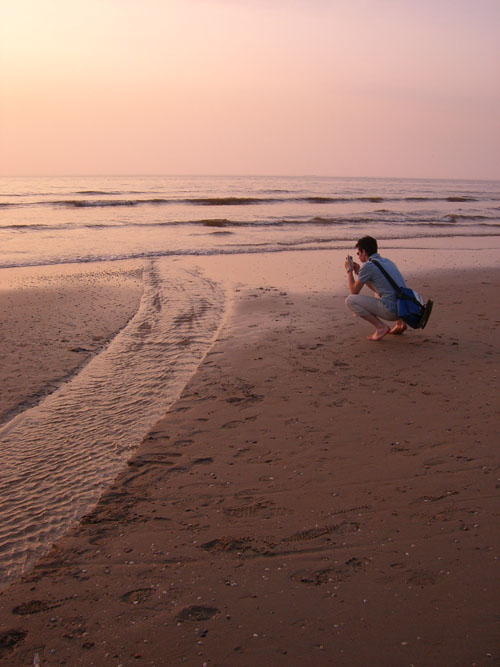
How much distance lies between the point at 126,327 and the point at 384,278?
11.3 ft

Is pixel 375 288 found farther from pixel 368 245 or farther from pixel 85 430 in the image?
pixel 85 430

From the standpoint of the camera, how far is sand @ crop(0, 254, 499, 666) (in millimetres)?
2264

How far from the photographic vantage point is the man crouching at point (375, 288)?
648 cm

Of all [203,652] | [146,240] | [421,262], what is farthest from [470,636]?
[146,240]

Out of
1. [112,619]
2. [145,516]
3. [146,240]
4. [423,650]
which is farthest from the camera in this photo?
[146,240]

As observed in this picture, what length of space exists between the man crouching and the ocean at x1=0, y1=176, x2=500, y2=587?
74.5 inches

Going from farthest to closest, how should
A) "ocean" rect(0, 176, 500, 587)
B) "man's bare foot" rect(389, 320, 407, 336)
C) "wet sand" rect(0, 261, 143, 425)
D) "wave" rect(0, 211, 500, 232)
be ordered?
"wave" rect(0, 211, 500, 232) < "man's bare foot" rect(389, 320, 407, 336) < "wet sand" rect(0, 261, 143, 425) < "ocean" rect(0, 176, 500, 587)

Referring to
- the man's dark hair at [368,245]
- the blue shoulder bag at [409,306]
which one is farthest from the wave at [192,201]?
the blue shoulder bag at [409,306]

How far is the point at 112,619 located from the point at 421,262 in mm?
12556

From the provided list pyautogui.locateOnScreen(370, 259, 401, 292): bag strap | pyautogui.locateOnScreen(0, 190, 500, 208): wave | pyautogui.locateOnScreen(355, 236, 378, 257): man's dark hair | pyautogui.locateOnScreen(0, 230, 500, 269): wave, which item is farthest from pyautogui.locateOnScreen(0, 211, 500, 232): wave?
pyautogui.locateOnScreen(370, 259, 401, 292): bag strap

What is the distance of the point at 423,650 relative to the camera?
7.18 ft

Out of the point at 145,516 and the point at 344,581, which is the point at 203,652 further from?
the point at 145,516

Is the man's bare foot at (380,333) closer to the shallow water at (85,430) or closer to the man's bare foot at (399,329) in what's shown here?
the man's bare foot at (399,329)

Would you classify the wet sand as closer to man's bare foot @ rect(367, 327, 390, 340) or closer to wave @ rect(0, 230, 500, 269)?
wave @ rect(0, 230, 500, 269)
